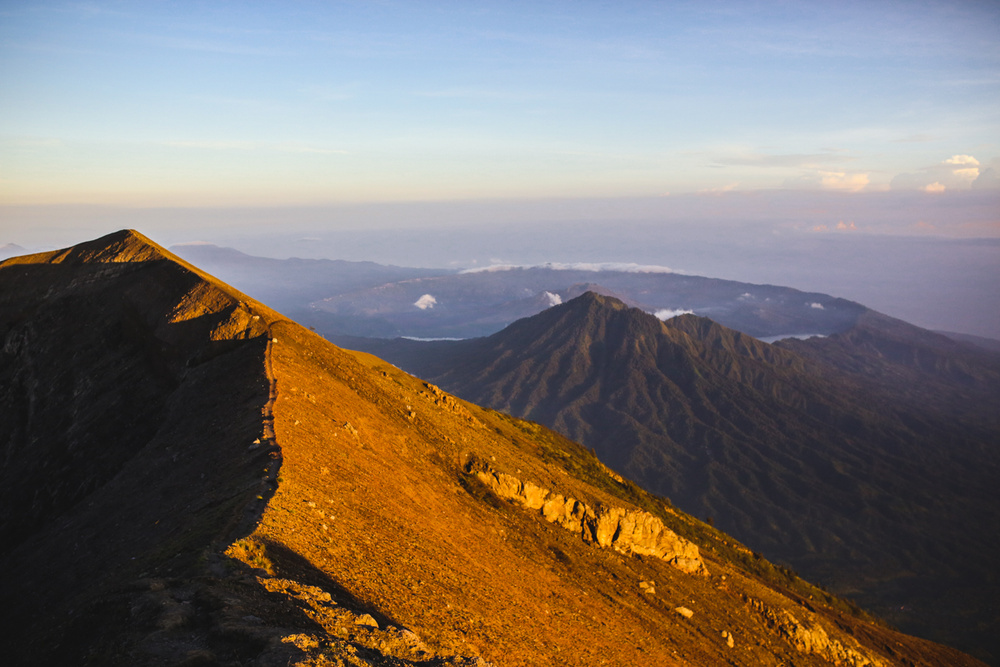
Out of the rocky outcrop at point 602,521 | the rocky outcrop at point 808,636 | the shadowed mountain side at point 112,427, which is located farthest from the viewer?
the rocky outcrop at point 808,636

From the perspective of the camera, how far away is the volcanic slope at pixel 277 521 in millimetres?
15156

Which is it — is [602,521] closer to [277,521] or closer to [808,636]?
[808,636]

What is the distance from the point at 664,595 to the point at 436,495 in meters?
16.0

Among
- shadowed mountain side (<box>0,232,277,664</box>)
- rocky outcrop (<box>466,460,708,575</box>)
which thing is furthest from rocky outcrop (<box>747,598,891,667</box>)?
shadowed mountain side (<box>0,232,277,664</box>)

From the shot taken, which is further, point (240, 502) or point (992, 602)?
point (992, 602)

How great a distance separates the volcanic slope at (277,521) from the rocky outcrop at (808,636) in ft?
0.57

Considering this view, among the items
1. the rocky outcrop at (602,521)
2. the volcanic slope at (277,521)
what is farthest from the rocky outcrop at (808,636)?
the rocky outcrop at (602,521)

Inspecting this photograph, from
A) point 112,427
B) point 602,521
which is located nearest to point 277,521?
point 112,427

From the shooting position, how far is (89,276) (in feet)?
151

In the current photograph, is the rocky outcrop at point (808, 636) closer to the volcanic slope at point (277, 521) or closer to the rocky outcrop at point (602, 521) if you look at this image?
the volcanic slope at point (277, 521)

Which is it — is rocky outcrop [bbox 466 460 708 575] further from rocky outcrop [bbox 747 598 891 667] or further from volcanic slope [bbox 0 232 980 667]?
rocky outcrop [bbox 747 598 891 667]

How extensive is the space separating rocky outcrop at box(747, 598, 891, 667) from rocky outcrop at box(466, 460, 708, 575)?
15.2 feet

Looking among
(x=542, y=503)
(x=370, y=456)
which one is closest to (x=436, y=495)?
(x=370, y=456)

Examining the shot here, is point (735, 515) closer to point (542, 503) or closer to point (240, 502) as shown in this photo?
point (542, 503)
